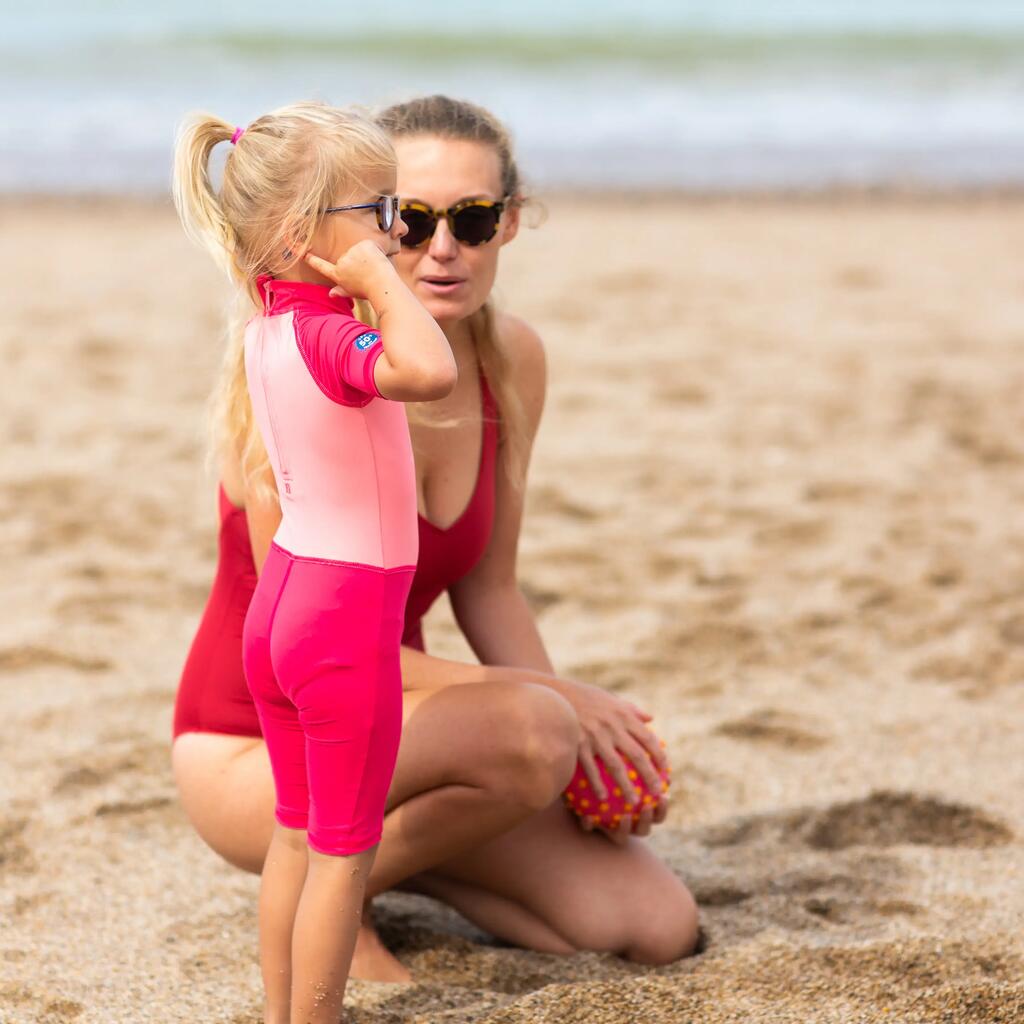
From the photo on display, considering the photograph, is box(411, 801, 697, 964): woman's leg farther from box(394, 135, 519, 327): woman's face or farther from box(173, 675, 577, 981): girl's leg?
box(394, 135, 519, 327): woman's face

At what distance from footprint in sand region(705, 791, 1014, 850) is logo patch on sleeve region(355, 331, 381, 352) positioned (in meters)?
1.53

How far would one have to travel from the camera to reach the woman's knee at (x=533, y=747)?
2.17m

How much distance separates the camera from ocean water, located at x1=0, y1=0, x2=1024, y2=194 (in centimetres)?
1168

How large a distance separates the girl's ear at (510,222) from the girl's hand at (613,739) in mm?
732

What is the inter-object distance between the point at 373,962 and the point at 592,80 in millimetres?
14588

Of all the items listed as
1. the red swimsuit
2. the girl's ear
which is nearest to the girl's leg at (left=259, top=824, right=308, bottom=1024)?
the red swimsuit

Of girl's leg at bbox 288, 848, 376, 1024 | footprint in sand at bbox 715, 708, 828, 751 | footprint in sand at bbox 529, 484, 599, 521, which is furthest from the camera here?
footprint in sand at bbox 529, 484, 599, 521

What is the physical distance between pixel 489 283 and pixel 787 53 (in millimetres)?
16949

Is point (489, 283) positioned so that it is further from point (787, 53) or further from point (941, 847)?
point (787, 53)

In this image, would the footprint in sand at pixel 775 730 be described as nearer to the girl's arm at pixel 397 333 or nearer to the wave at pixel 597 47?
the girl's arm at pixel 397 333

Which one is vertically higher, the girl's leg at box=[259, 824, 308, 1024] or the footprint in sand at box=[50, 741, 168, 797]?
the girl's leg at box=[259, 824, 308, 1024]

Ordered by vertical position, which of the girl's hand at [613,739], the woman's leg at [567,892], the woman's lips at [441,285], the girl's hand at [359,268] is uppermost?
the girl's hand at [359,268]

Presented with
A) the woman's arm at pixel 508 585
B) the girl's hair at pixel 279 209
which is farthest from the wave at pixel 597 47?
the girl's hair at pixel 279 209

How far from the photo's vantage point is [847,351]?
6145mm
